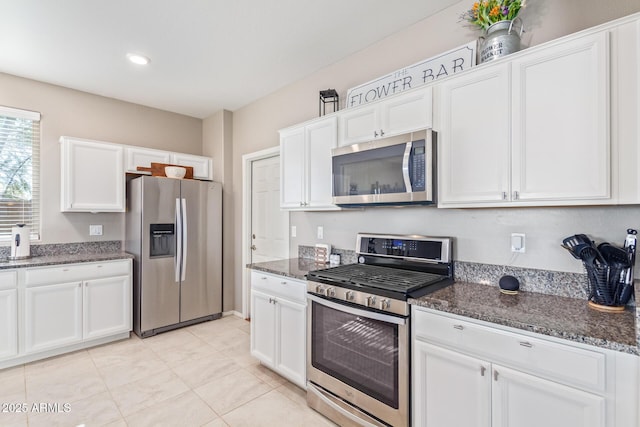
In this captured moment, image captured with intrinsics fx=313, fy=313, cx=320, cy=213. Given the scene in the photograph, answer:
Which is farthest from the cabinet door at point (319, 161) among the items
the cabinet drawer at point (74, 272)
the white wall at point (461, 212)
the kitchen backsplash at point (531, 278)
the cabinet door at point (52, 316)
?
the cabinet door at point (52, 316)

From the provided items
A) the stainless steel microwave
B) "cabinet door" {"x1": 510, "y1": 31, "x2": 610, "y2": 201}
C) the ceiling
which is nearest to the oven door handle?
the stainless steel microwave

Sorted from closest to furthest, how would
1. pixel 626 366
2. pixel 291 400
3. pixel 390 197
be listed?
pixel 626 366 < pixel 390 197 < pixel 291 400

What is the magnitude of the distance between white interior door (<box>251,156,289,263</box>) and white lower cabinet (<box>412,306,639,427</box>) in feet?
6.99

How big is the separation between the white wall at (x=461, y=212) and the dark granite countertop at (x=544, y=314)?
0.91 feet

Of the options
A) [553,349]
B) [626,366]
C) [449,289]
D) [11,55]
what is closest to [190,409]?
[449,289]

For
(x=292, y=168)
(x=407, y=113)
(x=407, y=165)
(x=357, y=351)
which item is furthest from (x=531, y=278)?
(x=292, y=168)

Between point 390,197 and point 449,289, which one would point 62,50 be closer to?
point 390,197

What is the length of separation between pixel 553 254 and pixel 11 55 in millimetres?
4504

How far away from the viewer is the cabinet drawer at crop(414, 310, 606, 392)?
118 centimetres

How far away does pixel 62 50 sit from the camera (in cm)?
272

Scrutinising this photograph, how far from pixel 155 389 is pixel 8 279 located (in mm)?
1677

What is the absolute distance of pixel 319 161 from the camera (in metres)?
2.65

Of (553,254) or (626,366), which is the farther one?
(553,254)

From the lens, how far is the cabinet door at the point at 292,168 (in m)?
2.81
